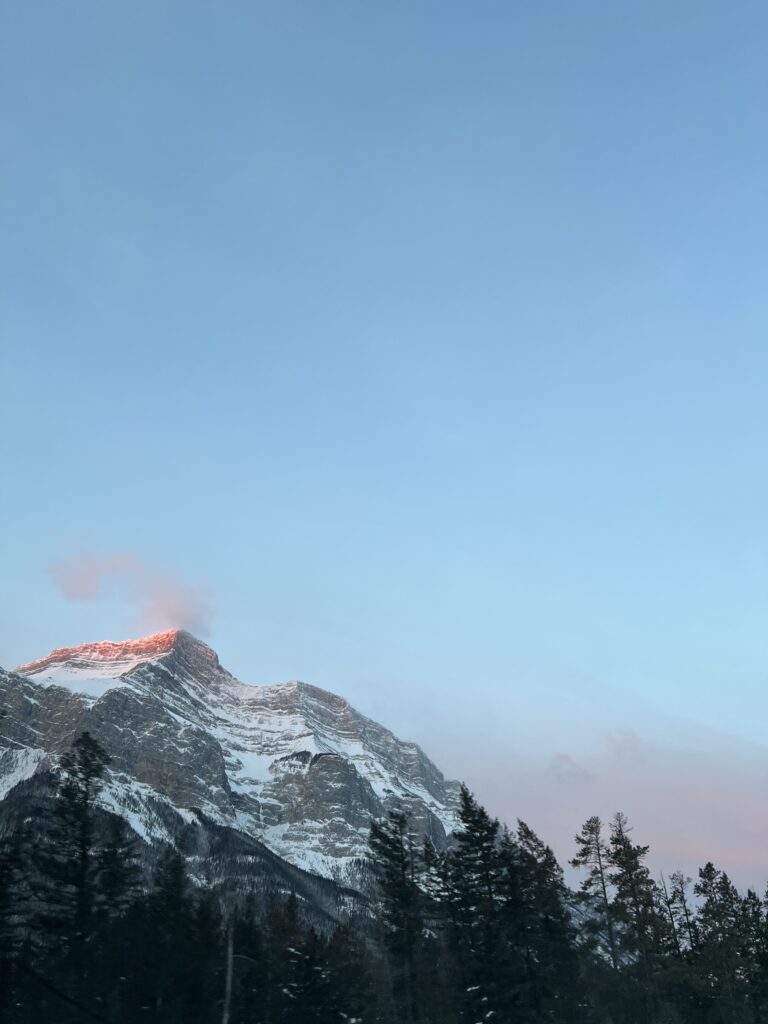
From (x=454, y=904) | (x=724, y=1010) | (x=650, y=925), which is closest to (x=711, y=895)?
(x=724, y=1010)

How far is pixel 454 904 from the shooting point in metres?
46.5

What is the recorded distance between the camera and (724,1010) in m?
50.6

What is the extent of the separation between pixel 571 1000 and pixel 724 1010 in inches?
468

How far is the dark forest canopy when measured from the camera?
130 feet

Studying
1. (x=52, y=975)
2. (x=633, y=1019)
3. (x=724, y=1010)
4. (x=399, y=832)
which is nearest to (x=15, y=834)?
(x=52, y=975)

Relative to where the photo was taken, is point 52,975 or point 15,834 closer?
point 52,975

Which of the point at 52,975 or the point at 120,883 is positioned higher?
the point at 120,883

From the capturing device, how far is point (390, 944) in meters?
42.5

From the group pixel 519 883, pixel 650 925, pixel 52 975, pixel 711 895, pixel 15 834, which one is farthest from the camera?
pixel 711 895

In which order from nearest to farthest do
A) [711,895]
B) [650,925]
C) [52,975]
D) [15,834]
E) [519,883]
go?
[52,975] → [15,834] → [519,883] → [650,925] → [711,895]

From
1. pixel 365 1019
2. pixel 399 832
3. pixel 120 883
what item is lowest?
pixel 365 1019

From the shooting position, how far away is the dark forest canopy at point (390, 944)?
130 ft

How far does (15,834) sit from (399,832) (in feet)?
61.2

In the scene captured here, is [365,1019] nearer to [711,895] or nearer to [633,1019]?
[633,1019]
